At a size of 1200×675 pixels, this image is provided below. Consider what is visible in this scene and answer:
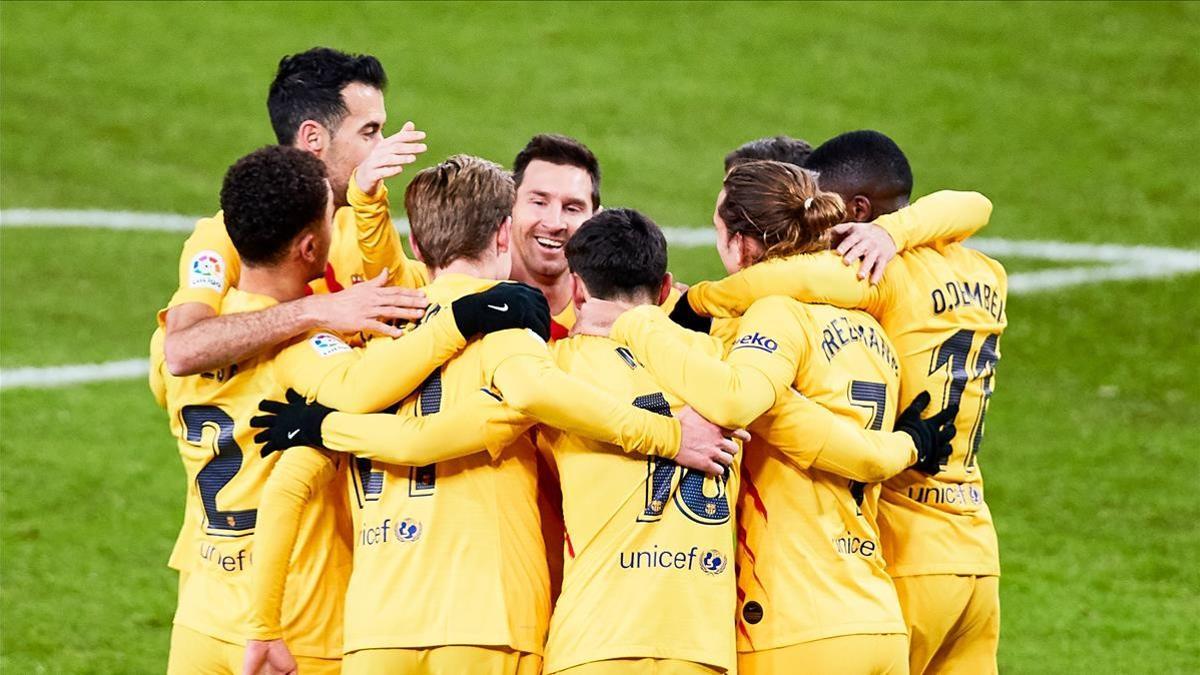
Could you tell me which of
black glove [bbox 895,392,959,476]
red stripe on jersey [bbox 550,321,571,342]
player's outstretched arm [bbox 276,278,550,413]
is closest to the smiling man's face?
red stripe on jersey [bbox 550,321,571,342]

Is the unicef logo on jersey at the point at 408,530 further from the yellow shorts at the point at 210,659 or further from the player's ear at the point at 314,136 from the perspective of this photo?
the player's ear at the point at 314,136

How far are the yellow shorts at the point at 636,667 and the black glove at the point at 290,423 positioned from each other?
1.10m

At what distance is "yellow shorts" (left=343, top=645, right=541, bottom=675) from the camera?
4.94 m

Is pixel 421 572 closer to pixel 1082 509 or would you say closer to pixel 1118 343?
pixel 1082 509

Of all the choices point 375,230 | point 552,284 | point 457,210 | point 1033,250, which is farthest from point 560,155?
point 1033,250

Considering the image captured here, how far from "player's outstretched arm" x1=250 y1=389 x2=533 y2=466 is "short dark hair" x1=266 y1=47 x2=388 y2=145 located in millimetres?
2032

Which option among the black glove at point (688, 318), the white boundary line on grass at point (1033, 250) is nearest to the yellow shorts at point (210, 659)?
the black glove at point (688, 318)

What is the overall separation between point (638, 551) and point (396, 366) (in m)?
0.92

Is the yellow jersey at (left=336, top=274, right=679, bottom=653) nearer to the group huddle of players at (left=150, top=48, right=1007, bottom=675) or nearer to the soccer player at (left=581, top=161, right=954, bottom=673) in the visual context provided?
the group huddle of players at (left=150, top=48, right=1007, bottom=675)

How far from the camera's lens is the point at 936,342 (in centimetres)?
579

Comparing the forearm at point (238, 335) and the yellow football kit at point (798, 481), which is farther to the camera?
the forearm at point (238, 335)

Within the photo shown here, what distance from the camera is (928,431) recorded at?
221 inches

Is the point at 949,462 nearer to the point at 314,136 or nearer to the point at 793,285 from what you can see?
the point at 793,285

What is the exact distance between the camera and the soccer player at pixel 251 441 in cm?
547
